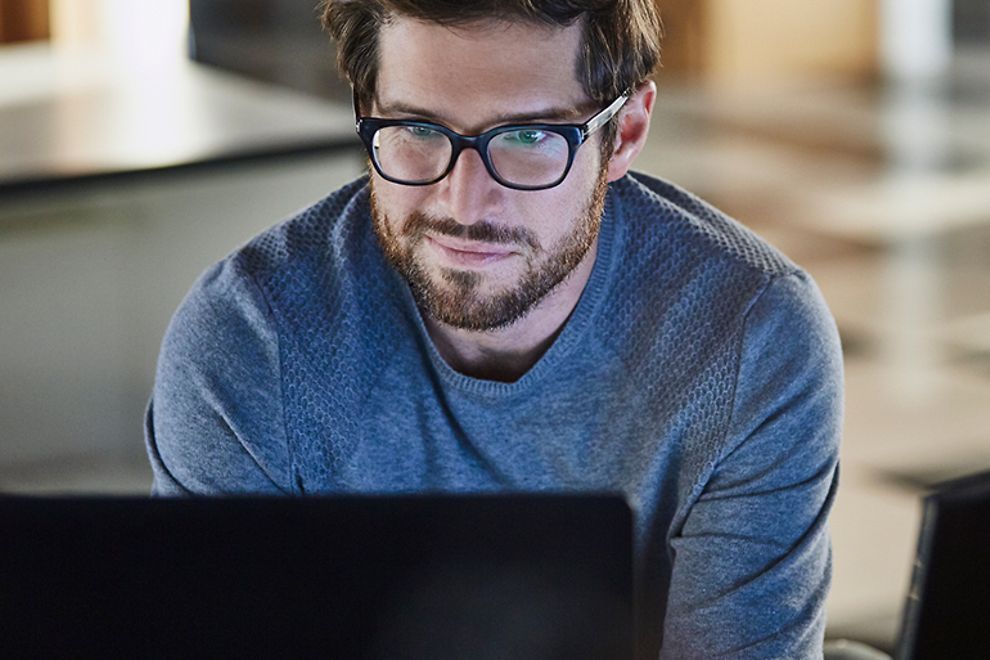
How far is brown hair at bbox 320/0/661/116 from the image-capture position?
4.09 ft

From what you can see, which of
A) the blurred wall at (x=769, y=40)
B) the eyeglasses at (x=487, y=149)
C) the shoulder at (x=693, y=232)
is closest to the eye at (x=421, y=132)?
the eyeglasses at (x=487, y=149)

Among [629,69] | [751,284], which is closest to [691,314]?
[751,284]

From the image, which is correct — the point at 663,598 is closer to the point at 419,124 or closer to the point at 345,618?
the point at 419,124

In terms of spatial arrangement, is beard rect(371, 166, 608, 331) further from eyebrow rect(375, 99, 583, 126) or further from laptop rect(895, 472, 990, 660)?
laptop rect(895, 472, 990, 660)

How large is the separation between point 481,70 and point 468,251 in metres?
0.14

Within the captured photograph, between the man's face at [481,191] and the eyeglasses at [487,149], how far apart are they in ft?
0.04

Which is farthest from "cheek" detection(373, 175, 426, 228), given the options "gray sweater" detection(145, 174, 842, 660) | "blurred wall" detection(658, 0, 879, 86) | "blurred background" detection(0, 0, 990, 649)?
"blurred wall" detection(658, 0, 879, 86)

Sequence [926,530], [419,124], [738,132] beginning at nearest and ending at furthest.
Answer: [926,530] → [419,124] → [738,132]

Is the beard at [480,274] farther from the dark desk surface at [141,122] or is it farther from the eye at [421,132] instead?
the dark desk surface at [141,122]

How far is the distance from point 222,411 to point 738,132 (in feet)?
17.8

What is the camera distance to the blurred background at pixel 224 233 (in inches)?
115

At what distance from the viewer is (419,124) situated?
1215 millimetres

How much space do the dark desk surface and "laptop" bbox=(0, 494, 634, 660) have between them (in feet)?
7.14

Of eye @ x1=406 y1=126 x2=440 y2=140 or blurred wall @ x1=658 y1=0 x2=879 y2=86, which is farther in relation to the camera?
blurred wall @ x1=658 y1=0 x2=879 y2=86
